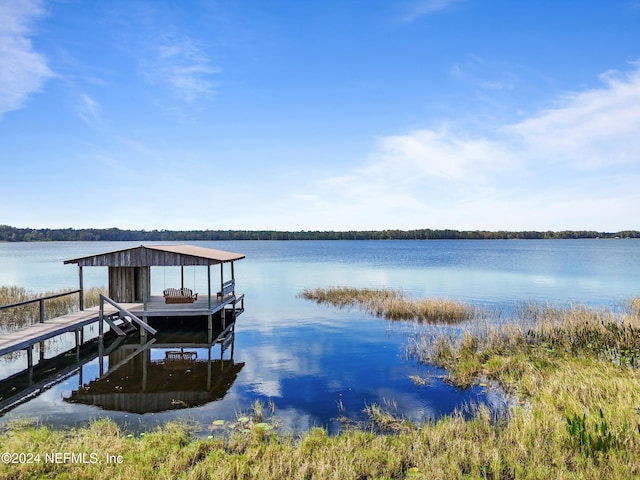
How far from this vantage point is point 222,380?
1343 centimetres

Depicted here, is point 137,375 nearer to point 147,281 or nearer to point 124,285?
point 147,281

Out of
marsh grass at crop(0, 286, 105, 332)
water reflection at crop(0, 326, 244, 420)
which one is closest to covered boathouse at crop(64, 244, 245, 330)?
water reflection at crop(0, 326, 244, 420)

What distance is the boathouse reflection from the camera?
11.4 metres

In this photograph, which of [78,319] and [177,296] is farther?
[177,296]

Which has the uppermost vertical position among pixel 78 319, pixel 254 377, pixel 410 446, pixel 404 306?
pixel 78 319

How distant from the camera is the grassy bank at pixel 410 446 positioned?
6949 millimetres

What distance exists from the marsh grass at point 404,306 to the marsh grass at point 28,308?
15072 mm

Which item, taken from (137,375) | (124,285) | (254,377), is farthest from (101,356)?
(124,285)

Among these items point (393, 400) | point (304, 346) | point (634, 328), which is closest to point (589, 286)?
point (634, 328)

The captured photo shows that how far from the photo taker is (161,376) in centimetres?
1370

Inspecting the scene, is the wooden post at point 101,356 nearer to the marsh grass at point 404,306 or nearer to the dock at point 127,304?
the dock at point 127,304

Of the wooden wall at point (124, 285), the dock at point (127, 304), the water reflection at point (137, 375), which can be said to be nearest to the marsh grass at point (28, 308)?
the dock at point (127, 304)

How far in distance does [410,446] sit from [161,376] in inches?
343

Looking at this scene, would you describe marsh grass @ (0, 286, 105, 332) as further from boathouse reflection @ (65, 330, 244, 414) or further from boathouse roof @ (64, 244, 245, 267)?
boathouse reflection @ (65, 330, 244, 414)
